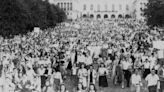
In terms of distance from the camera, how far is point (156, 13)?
158 ft

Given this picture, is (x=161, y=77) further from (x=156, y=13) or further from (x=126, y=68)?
(x=156, y=13)

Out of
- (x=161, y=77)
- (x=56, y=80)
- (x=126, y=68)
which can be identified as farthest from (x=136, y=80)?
(x=56, y=80)

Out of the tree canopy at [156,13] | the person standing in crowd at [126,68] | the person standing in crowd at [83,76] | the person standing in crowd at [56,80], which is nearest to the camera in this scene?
the person standing in crowd at [56,80]

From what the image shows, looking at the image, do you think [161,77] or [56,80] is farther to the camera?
[56,80]

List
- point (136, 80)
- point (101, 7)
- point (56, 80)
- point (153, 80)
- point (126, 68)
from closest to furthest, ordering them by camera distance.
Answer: point (153, 80) < point (136, 80) < point (56, 80) < point (126, 68) < point (101, 7)

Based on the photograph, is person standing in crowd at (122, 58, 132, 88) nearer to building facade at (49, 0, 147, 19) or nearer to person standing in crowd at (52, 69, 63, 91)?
person standing in crowd at (52, 69, 63, 91)

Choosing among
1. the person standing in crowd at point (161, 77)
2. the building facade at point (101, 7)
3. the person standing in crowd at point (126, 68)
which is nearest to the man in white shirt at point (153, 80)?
→ the person standing in crowd at point (161, 77)

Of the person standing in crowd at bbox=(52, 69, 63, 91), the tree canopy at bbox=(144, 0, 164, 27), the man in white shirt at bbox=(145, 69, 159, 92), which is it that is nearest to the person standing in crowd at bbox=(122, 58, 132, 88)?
the man in white shirt at bbox=(145, 69, 159, 92)

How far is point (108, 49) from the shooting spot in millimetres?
24141

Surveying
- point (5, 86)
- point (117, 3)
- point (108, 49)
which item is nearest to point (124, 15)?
point (117, 3)

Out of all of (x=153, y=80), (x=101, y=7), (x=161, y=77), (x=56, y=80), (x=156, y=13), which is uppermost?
(x=153, y=80)

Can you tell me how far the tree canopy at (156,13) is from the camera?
48062 millimetres

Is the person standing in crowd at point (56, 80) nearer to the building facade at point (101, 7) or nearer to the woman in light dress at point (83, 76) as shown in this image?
the woman in light dress at point (83, 76)

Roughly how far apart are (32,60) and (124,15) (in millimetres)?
132482
